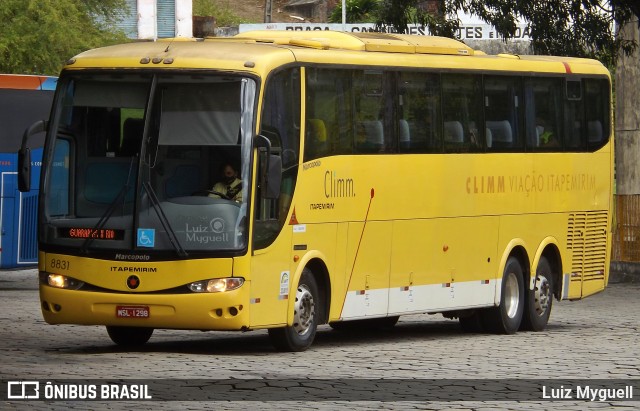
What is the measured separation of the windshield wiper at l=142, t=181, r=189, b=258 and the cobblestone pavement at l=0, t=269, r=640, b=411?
1.00 meters

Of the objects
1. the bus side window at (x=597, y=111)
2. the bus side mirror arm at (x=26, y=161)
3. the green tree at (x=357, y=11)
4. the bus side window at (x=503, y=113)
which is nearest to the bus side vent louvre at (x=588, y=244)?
the bus side window at (x=597, y=111)

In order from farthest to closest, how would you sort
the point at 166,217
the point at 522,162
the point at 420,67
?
1. the point at 522,162
2. the point at 420,67
3. the point at 166,217

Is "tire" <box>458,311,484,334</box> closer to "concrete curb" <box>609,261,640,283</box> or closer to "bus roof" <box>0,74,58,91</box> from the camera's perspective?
"bus roof" <box>0,74,58,91</box>

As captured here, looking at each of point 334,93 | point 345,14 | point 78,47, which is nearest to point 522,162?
point 334,93

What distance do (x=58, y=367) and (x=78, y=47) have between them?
30895 mm

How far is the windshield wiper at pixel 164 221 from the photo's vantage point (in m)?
15.7

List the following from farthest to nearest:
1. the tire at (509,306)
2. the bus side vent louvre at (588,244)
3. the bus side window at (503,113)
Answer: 1. the bus side vent louvre at (588,244)
2. the tire at (509,306)
3. the bus side window at (503,113)

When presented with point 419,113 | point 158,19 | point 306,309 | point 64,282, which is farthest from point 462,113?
point 158,19

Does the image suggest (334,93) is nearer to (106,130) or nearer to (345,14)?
(106,130)

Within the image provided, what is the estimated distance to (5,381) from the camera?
13.1m

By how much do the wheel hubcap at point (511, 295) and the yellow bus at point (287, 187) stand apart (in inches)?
1.0

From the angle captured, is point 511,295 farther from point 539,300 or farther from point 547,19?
point 547,19

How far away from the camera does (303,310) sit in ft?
55.3

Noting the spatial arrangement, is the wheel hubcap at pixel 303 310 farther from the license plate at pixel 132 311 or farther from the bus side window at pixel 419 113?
the bus side window at pixel 419 113
